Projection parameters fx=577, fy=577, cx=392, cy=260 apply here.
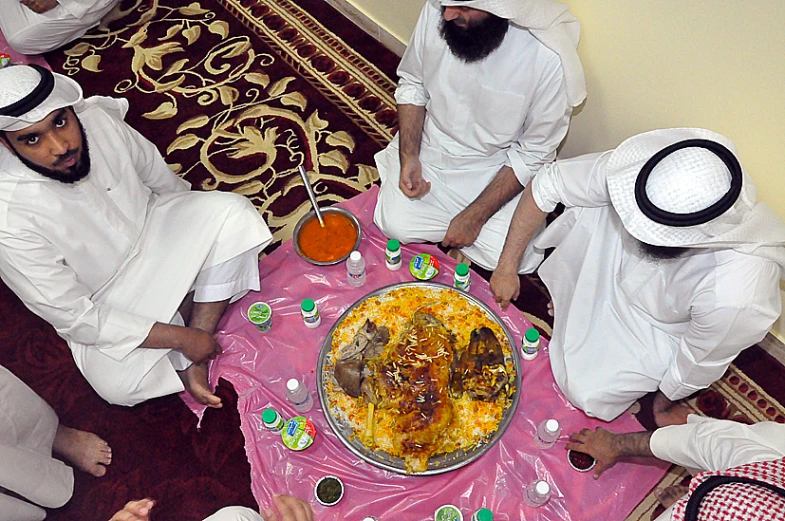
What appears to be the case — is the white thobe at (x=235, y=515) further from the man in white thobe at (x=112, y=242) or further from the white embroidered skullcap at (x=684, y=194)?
the white embroidered skullcap at (x=684, y=194)

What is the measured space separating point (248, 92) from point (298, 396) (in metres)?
2.19

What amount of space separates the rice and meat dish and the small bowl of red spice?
34 centimetres

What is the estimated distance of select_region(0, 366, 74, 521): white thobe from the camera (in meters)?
2.10

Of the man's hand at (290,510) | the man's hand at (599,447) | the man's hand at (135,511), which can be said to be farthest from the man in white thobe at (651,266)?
the man's hand at (135,511)

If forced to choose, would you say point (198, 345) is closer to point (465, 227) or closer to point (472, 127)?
point (465, 227)

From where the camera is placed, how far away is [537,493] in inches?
86.1

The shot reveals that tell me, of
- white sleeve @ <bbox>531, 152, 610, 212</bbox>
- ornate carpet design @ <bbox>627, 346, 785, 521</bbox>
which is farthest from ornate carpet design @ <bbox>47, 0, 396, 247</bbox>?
ornate carpet design @ <bbox>627, 346, 785, 521</bbox>

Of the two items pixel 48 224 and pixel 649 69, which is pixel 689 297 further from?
pixel 48 224

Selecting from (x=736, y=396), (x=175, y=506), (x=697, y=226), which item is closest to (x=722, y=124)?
(x=697, y=226)

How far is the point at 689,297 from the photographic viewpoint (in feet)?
6.44

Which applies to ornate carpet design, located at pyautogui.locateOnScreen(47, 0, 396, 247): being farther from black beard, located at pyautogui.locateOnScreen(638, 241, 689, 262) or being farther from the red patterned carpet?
black beard, located at pyautogui.locateOnScreen(638, 241, 689, 262)

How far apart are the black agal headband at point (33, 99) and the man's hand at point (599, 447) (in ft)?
7.73

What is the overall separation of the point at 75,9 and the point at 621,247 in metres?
3.76

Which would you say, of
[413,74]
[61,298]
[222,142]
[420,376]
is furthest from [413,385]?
[222,142]
